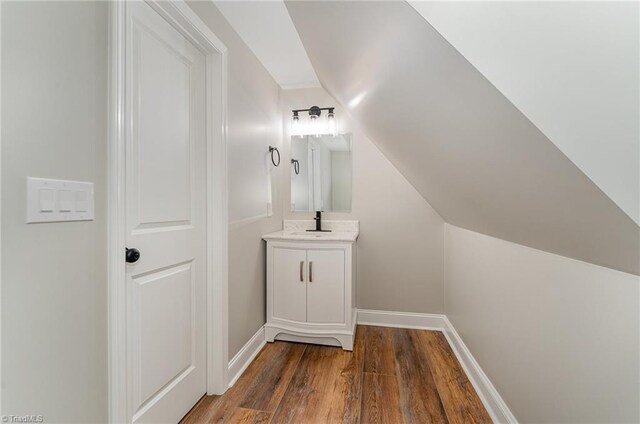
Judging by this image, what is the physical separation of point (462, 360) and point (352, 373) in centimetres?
78

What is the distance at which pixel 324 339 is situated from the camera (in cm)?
216

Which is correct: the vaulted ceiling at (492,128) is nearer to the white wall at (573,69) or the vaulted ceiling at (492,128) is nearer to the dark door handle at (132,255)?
the white wall at (573,69)

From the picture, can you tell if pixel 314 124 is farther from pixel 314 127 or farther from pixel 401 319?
pixel 401 319

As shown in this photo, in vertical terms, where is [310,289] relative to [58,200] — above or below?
below

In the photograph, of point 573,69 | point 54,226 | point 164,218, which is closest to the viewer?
point 573,69

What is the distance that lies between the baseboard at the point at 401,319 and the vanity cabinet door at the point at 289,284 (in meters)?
0.73

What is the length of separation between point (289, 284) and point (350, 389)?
0.85 m

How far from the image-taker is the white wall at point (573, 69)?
1.52 ft

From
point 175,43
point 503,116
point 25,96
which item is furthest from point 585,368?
point 175,43

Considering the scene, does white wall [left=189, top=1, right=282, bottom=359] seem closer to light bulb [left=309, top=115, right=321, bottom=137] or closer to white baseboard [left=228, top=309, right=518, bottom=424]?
white baseboard [left=228, top=309, right=518, bottom=424]

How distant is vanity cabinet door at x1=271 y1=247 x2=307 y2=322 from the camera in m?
2.16

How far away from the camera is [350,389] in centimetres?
164

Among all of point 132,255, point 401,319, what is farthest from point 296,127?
point 401,319

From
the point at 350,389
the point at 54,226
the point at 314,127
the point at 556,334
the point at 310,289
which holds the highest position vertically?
the point at 314,127
